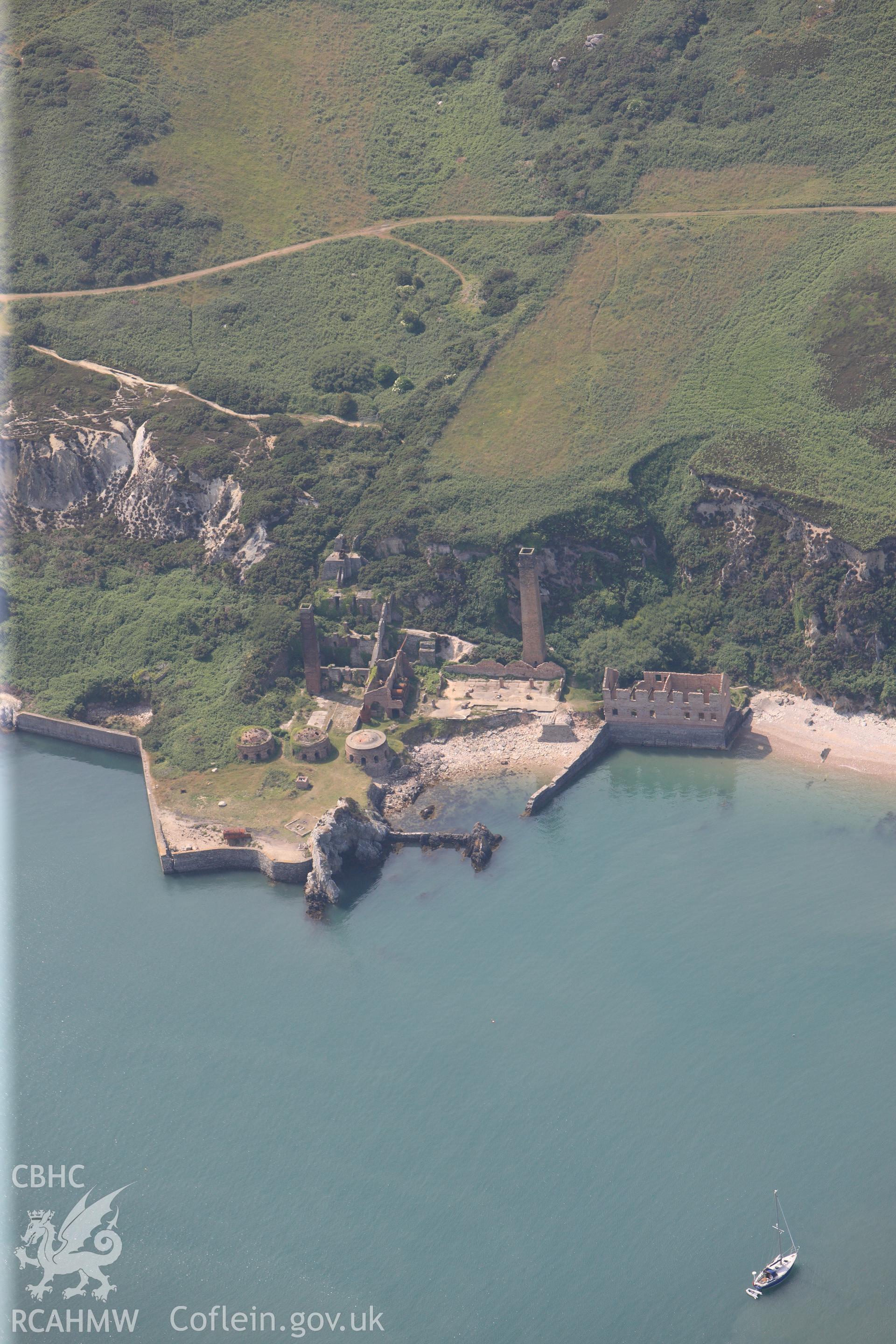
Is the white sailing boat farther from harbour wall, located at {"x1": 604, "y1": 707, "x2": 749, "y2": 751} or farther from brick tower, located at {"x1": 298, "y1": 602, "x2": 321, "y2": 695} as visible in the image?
brick tower, located at {"x1": 298, "y1": 602, "x2": 321, "y2": 695}

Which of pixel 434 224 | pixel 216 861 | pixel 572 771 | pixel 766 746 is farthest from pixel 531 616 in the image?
pixel 434 224

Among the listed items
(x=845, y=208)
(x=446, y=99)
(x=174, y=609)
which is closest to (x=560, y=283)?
(x=845, y=208)

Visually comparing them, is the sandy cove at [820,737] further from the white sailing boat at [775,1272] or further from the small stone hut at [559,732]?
the white sailing boat at [775,1272]

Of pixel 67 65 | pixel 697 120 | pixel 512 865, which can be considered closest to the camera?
pixel 512 865

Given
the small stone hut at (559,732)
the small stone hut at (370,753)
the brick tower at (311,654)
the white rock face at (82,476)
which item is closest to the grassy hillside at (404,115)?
the white rock face at (82,476)

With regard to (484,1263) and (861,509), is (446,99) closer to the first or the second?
(861,509)

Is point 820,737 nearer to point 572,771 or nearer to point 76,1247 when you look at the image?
point 572,771
